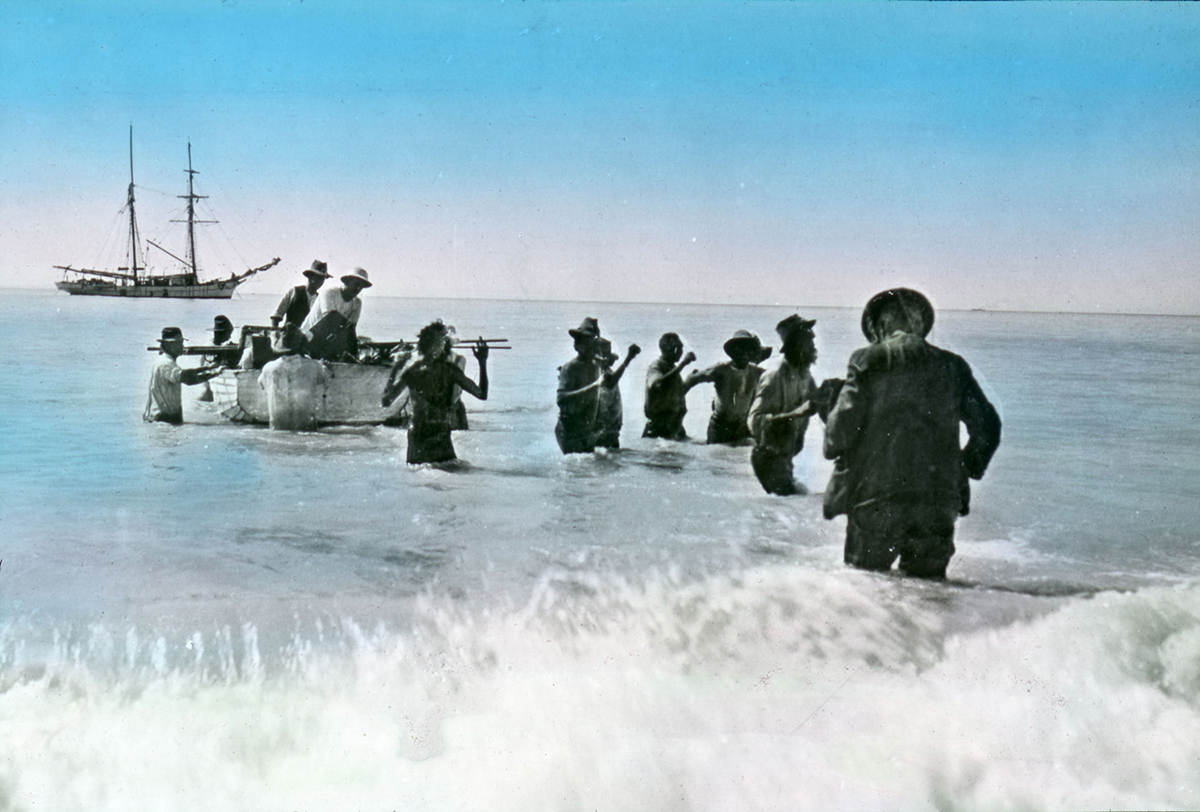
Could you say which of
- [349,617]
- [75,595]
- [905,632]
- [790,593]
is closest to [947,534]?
[905,632]

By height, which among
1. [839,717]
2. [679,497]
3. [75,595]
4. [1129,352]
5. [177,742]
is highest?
[1129,352]

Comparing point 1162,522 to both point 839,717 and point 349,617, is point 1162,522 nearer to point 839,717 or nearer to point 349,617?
point 839,717

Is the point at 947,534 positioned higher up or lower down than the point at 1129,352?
lower down

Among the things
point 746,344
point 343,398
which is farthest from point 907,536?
point 343,398

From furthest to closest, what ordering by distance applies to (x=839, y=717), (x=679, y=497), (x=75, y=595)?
1. (x=679, y=497)
2. (x=75, y=595)
3. (x=839, y=717)

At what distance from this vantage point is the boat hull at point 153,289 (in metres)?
5.34

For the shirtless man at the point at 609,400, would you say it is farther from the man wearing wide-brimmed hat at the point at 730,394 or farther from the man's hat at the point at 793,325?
the man's hat at the point at 793,325

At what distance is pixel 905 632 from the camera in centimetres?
409

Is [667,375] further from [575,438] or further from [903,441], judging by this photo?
[903,441]

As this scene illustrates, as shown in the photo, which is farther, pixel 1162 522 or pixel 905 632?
pixel 1162 522

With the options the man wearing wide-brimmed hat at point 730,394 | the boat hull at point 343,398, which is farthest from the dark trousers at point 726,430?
the boat hull at point 343,398

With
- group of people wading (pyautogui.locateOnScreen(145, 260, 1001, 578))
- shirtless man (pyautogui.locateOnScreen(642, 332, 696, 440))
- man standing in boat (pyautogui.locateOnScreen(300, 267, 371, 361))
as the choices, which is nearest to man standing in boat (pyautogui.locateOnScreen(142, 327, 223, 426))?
group of people wading (pyautogui.locateOnScreen(145, 260, 1001, 578))

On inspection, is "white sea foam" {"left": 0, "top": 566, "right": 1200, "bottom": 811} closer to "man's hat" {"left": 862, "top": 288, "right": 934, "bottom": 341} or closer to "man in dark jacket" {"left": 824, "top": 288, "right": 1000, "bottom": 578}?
"man in dark jacket" {"left": 824, "top": 288, "right": 1000, "bottom": 578}

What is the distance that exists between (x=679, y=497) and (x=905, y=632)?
137 centimetres
